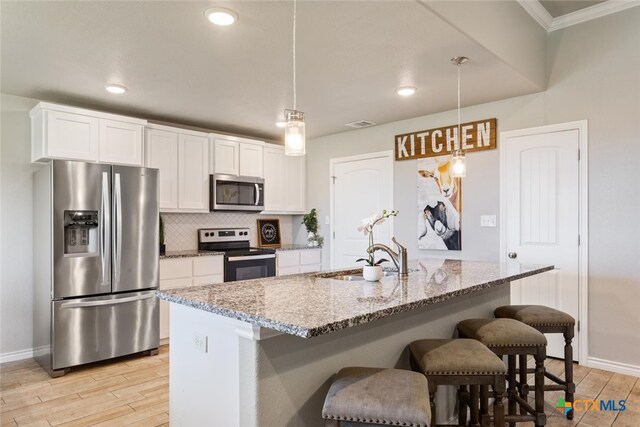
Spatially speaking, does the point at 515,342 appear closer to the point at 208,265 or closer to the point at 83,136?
the point at 208,265

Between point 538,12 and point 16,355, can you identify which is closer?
point 538,12

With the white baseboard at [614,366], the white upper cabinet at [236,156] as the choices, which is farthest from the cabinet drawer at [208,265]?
the white baseboard at [614,366]

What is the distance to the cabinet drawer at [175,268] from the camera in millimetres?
4066

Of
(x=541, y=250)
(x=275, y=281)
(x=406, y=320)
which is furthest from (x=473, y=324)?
(x=541, y=250)

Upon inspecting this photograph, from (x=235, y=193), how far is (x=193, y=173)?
1.86 ft

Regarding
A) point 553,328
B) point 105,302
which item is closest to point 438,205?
point 553,328

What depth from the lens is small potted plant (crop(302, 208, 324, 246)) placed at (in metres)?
5.68

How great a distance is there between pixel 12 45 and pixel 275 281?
7.64 feet

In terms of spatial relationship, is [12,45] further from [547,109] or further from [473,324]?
[547,109]

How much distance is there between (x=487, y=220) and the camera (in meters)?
4.02

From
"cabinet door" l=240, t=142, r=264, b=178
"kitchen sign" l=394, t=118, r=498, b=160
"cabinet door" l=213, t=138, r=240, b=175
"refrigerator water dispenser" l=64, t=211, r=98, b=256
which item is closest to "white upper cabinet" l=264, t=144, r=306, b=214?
"cabinet door" l=240, t=142, r=264, b=178

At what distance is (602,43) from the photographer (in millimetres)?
3346

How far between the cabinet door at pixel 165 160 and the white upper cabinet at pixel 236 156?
18.5 inches

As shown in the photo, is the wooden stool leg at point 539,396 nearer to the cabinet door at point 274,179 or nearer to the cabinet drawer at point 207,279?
the cabinet drawer at point 207,279
